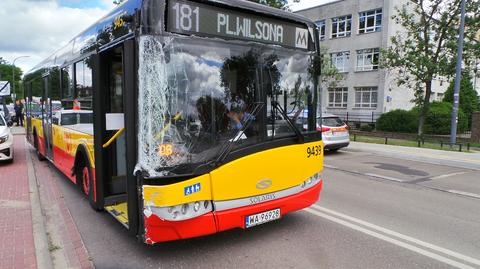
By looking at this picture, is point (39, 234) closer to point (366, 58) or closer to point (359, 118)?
point (359, 118)

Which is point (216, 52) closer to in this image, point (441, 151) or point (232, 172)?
point (232, 172)

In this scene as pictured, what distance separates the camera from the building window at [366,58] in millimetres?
31281

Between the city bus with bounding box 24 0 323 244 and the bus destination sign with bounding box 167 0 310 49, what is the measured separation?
0.04 ft

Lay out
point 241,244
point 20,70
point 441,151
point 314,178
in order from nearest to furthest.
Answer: point 241,244
point 314,178
point 441,151
point 20,70

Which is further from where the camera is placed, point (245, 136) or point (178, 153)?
point (245, 136)

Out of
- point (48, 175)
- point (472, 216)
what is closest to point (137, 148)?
point (472, 216)

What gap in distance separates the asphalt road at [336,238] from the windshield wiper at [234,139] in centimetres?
123

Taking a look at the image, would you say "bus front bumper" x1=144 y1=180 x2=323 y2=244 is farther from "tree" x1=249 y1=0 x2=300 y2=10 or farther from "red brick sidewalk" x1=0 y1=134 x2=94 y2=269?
"tree" x1=249 y1=0 x2=300 y2=10

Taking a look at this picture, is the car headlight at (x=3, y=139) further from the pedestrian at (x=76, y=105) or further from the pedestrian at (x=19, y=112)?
the pedestrian at (x=19, y=112)

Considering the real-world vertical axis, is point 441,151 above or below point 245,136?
below

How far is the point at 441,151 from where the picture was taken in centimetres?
1498

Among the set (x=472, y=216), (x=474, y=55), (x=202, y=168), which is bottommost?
(x=472, y=216)

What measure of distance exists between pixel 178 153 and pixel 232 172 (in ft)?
2.15

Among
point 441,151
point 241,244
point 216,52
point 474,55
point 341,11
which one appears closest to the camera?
point 216,52
